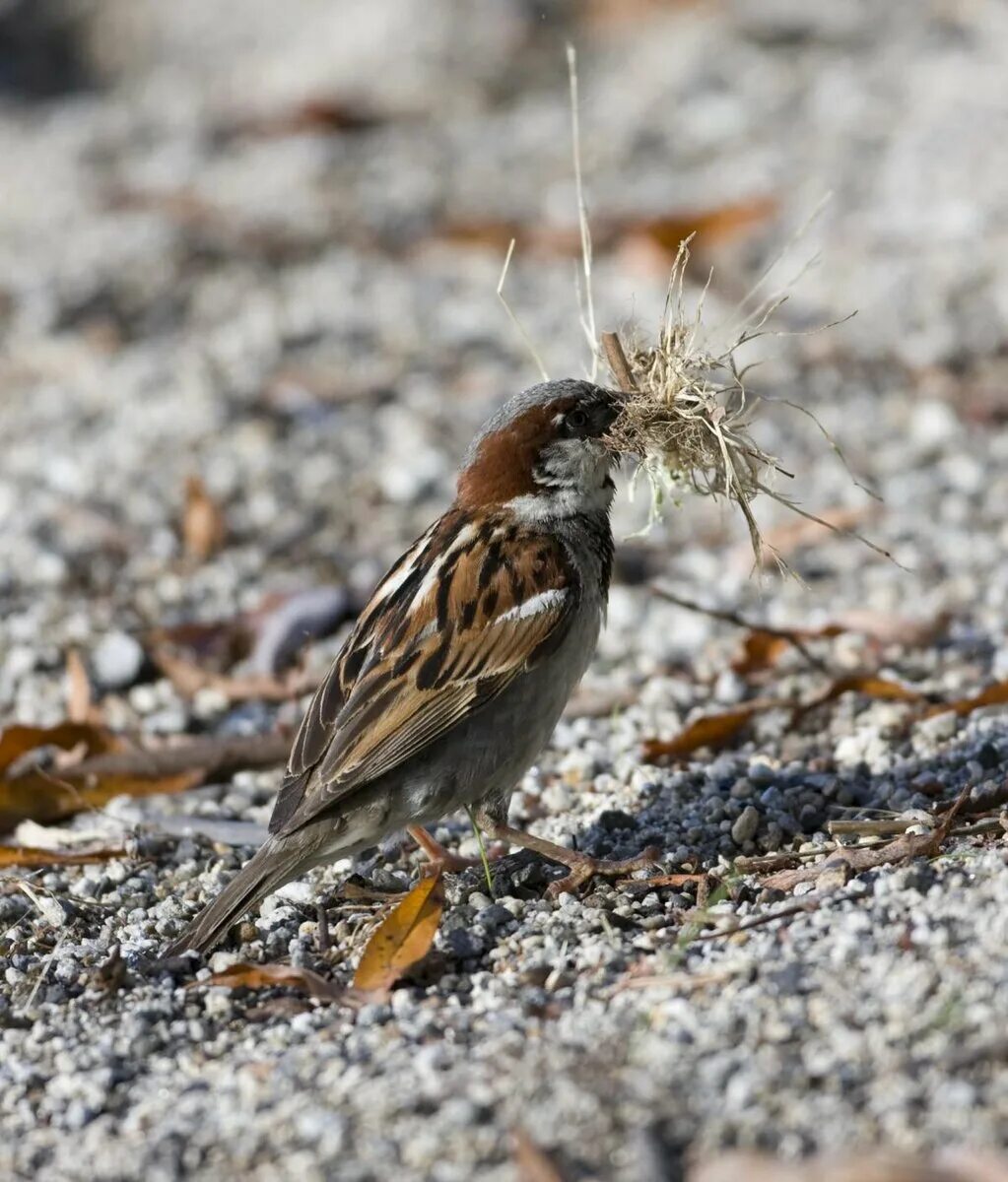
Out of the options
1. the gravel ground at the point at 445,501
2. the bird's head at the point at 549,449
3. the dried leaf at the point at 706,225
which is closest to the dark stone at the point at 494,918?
the gravel ground at the point at 445,501

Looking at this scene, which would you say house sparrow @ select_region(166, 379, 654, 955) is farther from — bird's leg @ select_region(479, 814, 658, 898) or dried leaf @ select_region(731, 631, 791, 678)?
dried leaf @ select_region(731, 631, 791, 678)

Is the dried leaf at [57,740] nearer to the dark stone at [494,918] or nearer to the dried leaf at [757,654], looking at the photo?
the dark stone at [494,918]

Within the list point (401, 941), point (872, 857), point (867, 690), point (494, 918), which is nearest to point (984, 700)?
point (867, 690)

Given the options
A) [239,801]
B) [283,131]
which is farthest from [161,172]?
[239,801]

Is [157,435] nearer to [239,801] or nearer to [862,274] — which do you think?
[239,801]

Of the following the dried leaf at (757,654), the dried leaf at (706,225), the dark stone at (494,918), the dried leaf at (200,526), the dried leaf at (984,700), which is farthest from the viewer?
the dried leaf at (706,225)

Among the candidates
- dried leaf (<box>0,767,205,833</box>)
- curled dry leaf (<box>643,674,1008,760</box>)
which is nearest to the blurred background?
curled dry leaf (<box>643,674,1008,760</box>)
